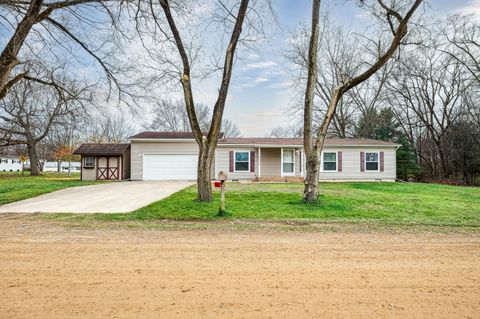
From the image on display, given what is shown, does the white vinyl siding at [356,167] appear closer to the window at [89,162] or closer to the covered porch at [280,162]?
the covered porch at [280,162]

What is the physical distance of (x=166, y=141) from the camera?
21.8m

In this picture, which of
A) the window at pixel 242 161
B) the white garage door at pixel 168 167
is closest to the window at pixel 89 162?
the white garage door at pixel 168 167

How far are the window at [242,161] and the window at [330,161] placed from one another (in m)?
5.63

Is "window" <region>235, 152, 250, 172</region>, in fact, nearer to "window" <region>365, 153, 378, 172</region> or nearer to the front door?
"window" <region>365, 153, 378, 172</region>

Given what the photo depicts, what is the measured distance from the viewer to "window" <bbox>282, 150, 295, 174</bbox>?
21.4 metres

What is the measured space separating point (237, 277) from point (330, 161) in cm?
1983

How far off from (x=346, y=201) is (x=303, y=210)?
244 cm

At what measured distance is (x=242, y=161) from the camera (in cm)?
2130

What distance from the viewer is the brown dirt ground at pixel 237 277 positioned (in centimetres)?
253

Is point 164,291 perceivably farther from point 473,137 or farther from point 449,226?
point 473,137

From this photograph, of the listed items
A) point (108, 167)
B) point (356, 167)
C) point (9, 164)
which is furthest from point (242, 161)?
point (9, 164)

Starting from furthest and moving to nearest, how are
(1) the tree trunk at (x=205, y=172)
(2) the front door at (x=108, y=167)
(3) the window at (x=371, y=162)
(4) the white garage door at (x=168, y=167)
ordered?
(2) the front door at (x=108, y=167), (3) the window at (x=371, y=162), (4) the white garage door at (x=168, y=167), (1) the tree trunk at (x=205, y=172)

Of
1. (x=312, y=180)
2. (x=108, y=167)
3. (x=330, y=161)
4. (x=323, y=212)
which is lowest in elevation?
(x=323, y=212)

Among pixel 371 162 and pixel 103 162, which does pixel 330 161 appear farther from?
pixel 103 162
